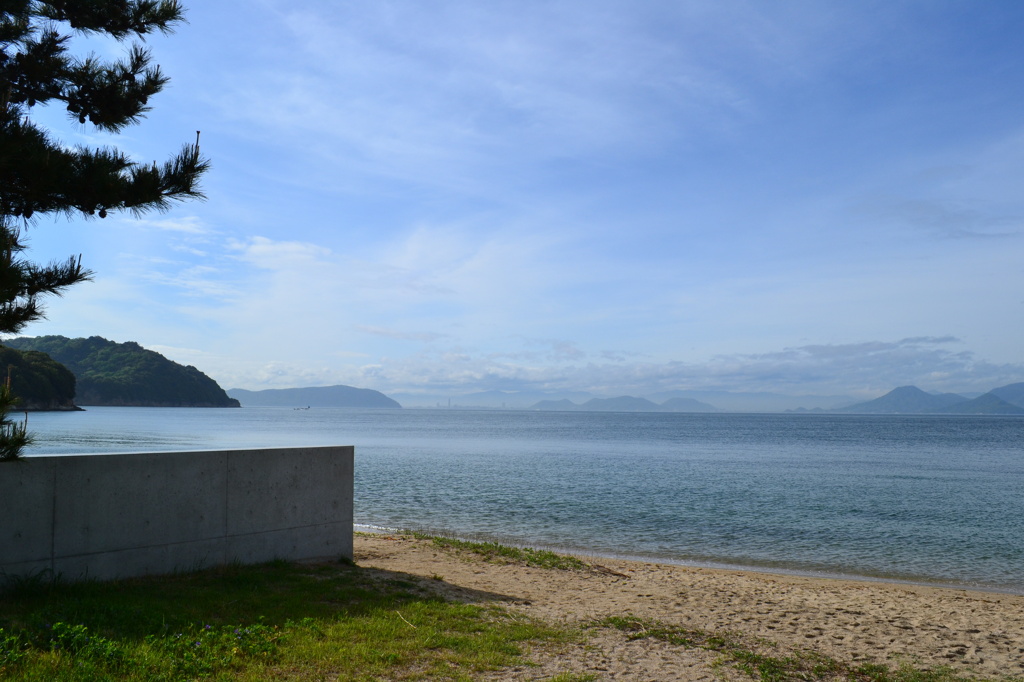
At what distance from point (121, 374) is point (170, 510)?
391 ft

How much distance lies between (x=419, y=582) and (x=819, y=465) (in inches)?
1479

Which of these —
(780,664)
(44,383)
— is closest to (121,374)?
(44,383)

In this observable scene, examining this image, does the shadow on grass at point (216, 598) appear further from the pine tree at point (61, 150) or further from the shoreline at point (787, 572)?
the shoreline at point (787, 572)

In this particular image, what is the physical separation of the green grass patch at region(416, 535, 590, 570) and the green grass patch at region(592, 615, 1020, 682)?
13.2ft

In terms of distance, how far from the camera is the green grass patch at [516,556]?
11422 millimetres

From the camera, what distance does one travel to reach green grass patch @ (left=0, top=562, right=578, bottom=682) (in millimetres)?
5070

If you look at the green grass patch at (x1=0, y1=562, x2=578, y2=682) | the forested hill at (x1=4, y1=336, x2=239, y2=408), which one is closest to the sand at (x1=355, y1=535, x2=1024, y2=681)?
the green grass patch at (x1=0, y1=562, x2=578, y2=682)

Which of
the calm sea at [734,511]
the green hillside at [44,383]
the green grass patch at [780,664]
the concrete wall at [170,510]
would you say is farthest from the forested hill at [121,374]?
the green grass patch at [780,664]

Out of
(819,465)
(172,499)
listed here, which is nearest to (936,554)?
(172,499)

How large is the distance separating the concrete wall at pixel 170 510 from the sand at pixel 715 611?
51.6 inches

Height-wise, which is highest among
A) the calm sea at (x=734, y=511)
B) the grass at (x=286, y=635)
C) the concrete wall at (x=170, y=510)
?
the concrete wall at (x=170, y=510)

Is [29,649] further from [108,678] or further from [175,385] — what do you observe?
[175,385]

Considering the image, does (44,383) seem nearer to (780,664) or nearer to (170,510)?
(170,510)

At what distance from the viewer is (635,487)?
27328 millimetres
